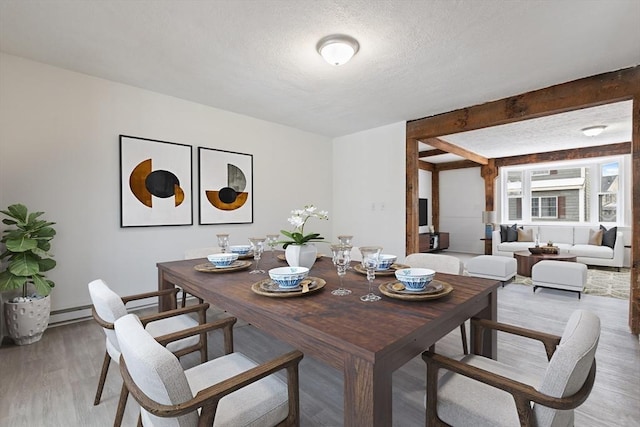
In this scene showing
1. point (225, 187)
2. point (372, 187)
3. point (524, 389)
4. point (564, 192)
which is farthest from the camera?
point (564, 192)

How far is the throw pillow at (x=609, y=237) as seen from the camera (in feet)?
18.7

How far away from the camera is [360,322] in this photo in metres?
1.14

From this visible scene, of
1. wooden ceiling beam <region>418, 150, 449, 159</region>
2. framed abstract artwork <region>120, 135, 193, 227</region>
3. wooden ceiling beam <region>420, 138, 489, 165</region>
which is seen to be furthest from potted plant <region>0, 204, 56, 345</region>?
wooden ceiling beam <region>418, 150, 449, 159</region>

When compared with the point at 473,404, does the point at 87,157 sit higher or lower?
higher

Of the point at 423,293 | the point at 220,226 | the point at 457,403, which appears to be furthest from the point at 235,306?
the point at 220,226

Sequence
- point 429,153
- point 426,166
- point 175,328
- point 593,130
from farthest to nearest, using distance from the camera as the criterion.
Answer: point 426,166, point 429,153, point 593,130, point 175,328

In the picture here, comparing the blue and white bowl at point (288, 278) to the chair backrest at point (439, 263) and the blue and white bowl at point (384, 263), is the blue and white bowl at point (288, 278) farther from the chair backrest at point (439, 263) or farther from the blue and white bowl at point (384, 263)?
the chair backrest at point (439, 263)

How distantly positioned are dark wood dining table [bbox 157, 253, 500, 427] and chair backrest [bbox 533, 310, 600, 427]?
Result: 1.22 feet

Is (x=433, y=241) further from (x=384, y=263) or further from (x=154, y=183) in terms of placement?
(x=154, y=183)

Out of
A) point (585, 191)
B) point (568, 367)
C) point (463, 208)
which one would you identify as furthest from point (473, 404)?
point (463, 208)

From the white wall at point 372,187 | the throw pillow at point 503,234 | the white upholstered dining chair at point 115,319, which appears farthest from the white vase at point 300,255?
the throw pillow at point 503,234

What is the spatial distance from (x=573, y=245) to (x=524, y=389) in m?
7.18

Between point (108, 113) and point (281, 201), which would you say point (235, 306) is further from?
point (281, 201)

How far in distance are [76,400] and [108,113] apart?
274 centimetres
